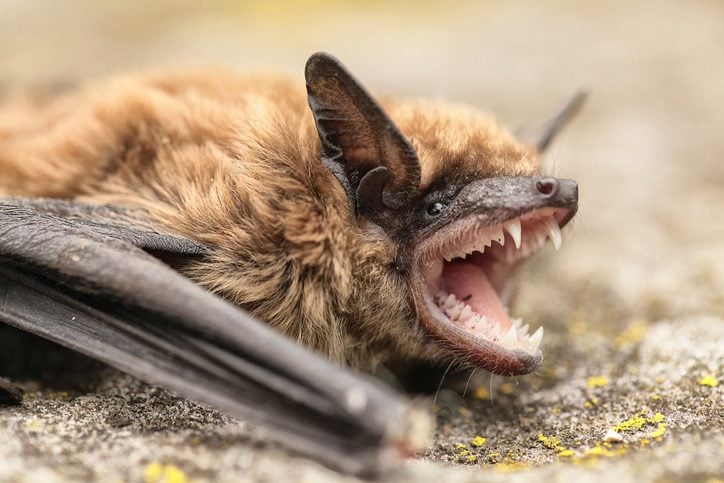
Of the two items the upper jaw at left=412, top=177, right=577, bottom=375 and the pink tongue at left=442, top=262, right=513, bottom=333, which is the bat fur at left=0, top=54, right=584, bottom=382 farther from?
the pink tongue at left=442, top=262, right=513, bottom=333

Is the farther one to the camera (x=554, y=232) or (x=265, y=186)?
(x=554, y=232)

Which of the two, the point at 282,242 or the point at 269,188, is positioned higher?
the point at 269,188

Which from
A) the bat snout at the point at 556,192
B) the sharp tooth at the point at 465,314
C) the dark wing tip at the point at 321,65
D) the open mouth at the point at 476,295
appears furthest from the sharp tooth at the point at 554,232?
the dark wing tip at the point at 321,65

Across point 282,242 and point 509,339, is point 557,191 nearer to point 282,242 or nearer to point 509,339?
point 509,339

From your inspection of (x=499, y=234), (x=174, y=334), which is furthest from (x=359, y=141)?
(x=174, y=334)

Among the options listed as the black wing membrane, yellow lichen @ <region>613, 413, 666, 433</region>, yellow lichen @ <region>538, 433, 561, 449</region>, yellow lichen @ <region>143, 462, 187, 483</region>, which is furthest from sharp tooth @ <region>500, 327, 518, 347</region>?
yellow lichen @ <region>143, 462, 187, 483</region>

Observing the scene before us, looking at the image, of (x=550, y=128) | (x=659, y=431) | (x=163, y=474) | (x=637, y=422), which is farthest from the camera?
(x=550, y=128)
